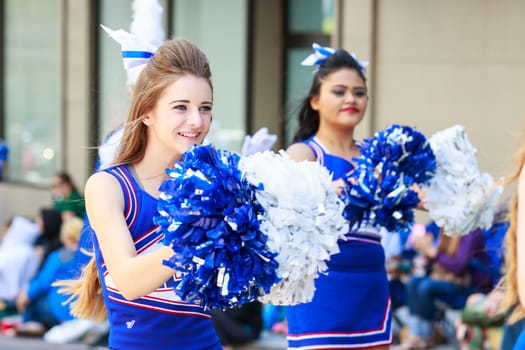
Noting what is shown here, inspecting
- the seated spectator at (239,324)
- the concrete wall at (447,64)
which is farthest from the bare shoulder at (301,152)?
the concrete wall at (447,64)

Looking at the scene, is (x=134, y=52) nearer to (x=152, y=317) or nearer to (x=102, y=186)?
(x=102, y=186)

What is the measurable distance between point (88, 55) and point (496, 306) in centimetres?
649

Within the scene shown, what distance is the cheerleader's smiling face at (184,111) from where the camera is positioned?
310cm

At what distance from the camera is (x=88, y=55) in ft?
38.0

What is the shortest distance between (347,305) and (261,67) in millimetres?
7015

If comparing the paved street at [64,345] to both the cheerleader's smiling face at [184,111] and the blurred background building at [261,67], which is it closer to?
the blurred background building at [261,67]

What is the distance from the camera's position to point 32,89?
12641 millimetres

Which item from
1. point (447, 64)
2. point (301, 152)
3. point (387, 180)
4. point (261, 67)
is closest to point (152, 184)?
point (387, 180)

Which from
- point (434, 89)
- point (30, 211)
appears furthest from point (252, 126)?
point (434, 89)

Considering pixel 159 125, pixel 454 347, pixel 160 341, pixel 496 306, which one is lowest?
pixel 454 347

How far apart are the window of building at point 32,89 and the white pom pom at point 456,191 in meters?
7.84

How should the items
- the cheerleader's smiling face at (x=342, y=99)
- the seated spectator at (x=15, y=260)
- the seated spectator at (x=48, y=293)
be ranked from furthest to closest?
the seated spectator at (x=15, y=260) → the seated spectator at (x=48, y=293) → the cheerleader's smiling face at (x=342, y=99)

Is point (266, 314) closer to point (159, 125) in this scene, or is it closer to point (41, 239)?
point (41, 239)

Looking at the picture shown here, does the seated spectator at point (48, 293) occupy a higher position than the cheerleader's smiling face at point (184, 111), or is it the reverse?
the cheerleader's smiling face at point (184, 111)
